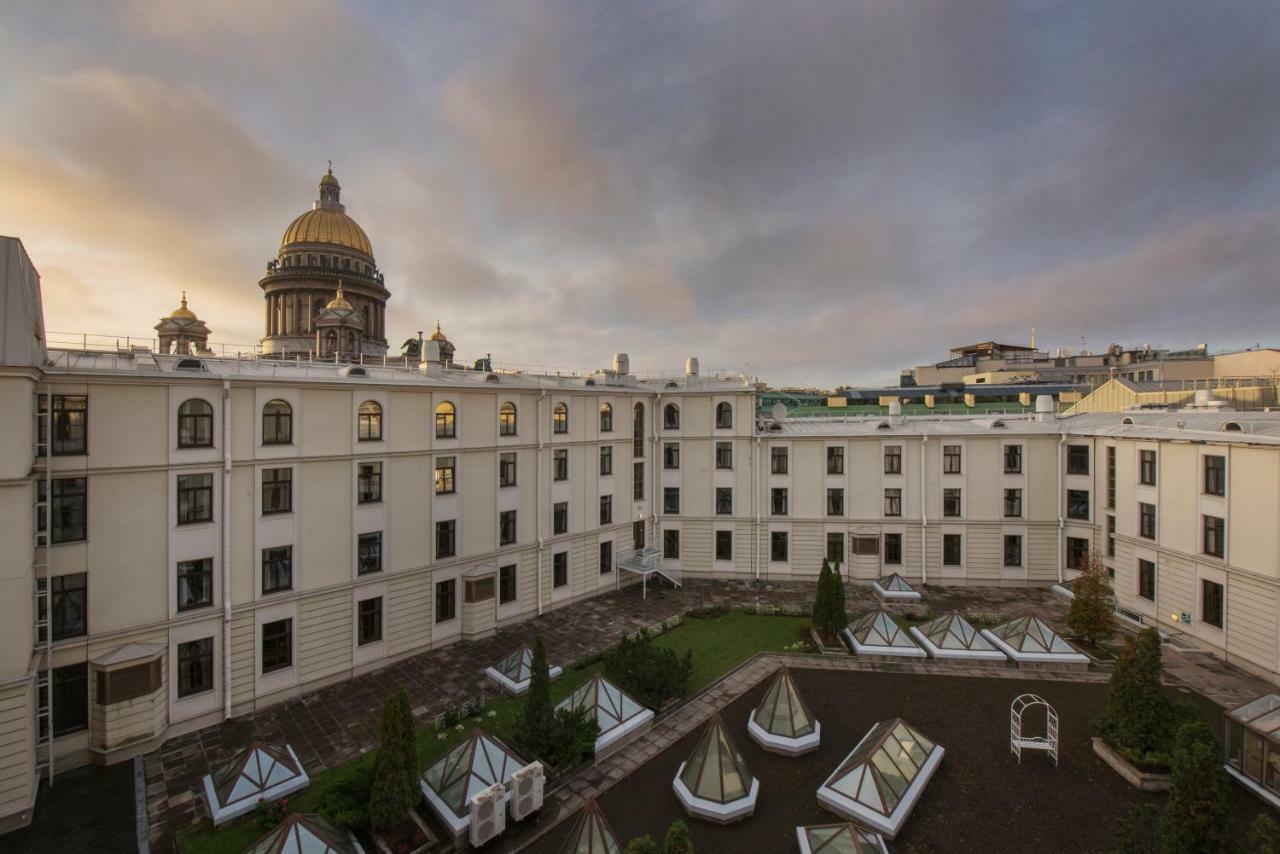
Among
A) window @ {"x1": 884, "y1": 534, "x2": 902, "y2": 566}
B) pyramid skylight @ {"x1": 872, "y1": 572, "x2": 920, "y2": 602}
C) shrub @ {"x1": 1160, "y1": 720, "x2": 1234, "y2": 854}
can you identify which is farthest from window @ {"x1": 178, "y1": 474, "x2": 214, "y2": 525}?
window @ {"x1": 884, "y1": 534, "x2": 902, "y2": 566}

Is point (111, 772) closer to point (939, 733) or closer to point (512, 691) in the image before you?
point (512, 691)

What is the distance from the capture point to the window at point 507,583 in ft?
91.0

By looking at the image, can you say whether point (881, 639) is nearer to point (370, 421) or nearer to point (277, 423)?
point (370, 421)

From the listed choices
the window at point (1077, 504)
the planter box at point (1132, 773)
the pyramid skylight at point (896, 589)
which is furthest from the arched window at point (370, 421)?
the window at point (1077, 504)

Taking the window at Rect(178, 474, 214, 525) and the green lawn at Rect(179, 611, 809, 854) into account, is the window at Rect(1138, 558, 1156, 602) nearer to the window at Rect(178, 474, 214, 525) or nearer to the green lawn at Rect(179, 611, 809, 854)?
the green lawn at Rect(179, 611, 809, 854)

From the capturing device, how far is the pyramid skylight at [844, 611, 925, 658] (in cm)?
2361

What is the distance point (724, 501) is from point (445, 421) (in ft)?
61.7

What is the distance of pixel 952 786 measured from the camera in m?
15.5

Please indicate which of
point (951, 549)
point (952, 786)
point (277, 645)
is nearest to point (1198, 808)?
point (952, 786)

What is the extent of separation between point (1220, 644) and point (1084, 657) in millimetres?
6360

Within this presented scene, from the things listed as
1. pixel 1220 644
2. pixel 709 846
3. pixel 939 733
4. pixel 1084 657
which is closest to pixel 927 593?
pixel 1084 657

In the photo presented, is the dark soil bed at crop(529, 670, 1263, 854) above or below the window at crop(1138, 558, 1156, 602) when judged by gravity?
below

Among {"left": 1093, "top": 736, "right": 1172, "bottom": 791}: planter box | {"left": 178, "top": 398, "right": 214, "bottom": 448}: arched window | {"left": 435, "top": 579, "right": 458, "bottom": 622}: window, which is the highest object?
{"left": 178, "top": 398, "right": 214, "bottom": 448}: arched window

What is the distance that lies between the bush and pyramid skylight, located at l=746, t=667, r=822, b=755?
3.23 meters
